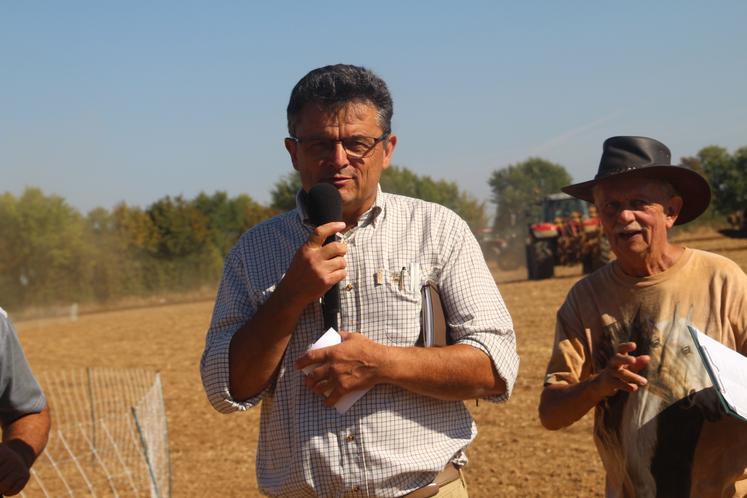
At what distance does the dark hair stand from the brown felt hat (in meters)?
0.70

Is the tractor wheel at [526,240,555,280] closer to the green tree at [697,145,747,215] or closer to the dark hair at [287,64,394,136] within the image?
the dark hair at [287,64,394,136]

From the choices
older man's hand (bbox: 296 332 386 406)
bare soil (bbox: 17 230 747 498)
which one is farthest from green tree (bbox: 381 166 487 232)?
older man's hand (bbox: 296 332 386 406)

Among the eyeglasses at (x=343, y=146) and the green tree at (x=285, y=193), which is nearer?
the eyeglasses at (x=343, y=146)

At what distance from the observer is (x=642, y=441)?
8.66 ft

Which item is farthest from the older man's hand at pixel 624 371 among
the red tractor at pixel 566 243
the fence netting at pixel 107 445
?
the red tractor at pixel 566 243

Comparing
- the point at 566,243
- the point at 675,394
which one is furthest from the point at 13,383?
the point at 566,243

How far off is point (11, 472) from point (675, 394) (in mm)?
1890

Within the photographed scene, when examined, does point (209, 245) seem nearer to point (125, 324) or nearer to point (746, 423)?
point (125, 324)

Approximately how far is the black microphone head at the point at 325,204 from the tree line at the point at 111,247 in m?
43.8

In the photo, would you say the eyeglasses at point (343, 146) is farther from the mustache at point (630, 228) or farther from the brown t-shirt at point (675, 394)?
the brown t-shirt at point (675, 394)

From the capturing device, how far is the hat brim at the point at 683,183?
2754mm

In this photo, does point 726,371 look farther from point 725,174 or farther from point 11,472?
point 725,174

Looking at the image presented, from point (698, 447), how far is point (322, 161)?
51.8 inches

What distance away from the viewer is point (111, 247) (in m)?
51.2
